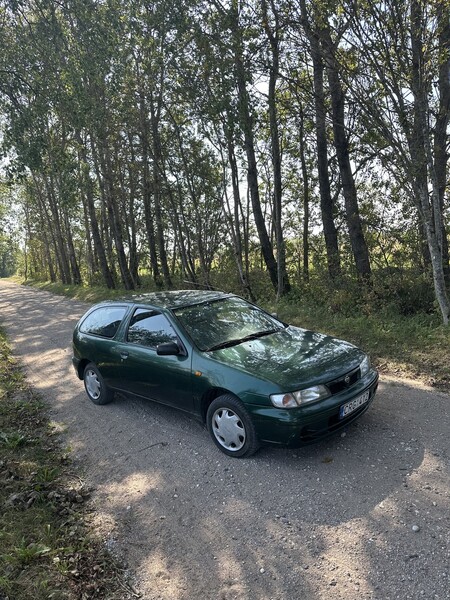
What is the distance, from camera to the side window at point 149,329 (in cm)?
482

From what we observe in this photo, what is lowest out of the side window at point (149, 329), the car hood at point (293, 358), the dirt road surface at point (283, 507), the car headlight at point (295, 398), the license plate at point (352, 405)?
the dirt road surface at point (283, 507)

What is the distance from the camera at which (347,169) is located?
33.4ft

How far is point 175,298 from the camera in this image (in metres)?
5.49

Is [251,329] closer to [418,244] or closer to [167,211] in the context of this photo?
[418,244]

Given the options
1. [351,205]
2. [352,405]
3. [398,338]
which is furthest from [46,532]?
[351,205]

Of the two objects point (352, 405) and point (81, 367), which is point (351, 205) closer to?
point (352, 405)

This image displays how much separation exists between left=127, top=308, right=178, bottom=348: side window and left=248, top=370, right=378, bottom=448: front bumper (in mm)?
1478

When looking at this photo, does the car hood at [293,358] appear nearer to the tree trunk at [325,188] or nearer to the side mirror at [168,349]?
the side mirror at [168,349]

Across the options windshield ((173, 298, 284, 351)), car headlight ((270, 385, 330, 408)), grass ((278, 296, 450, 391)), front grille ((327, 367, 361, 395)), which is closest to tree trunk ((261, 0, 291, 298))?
grass ((278, 296, 450, 391))

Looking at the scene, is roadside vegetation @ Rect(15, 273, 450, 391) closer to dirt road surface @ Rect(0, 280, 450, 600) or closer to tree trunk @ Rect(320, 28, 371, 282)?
tree trunk @ Rect(320, 28, 371, 282)

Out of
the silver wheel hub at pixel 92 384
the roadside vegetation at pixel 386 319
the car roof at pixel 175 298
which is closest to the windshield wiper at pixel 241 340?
the car roof at pixel 175 298

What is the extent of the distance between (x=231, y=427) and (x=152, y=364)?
1.30 meters

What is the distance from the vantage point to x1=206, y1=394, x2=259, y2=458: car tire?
3.91 m

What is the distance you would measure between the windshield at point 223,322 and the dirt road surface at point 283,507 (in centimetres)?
112
